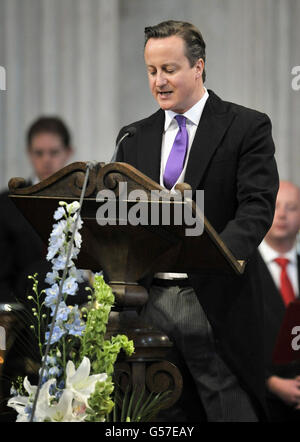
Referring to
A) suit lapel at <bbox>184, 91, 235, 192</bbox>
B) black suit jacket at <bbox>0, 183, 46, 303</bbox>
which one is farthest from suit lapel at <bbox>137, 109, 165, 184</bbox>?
black suit jacket at <bbox>0, 183, 46, 303</bbox>

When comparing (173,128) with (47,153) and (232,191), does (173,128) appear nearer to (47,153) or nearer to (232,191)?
(232,191)

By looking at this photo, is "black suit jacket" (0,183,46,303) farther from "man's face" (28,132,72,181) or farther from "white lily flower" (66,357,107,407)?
"white lily flower" (66,357,107,407)

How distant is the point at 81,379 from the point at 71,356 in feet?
0.42

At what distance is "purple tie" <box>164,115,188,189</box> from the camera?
3430mm

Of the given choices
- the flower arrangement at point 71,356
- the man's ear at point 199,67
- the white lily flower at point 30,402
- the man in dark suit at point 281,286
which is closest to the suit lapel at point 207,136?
the man's ear at point 199,67

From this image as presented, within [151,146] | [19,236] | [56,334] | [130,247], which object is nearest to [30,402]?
[56,334]

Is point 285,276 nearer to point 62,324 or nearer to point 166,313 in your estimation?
point 166,313

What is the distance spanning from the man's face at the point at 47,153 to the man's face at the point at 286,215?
1383 millimetres

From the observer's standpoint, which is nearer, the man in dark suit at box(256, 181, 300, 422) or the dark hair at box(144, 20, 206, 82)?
the dark hair at box(144, 20, 206, 82)

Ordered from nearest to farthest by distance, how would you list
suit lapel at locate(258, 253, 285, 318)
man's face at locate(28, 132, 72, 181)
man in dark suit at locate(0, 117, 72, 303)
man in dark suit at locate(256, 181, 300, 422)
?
man in dark suit at locate(256, 181, 300, 422), suit lapel at locate(258, 253, 285, 318), man in dark suit at locate(0, 117, 72, 303), man's face at locate(28, 132, 72, 181)

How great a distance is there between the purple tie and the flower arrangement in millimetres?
760

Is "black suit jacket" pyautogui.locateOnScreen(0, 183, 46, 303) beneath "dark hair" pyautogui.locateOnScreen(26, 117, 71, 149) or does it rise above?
beneath

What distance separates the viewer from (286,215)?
609 centimetres

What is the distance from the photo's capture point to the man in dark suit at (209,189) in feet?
11.1
